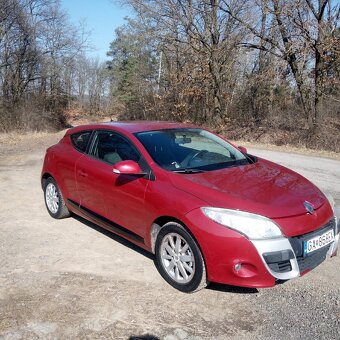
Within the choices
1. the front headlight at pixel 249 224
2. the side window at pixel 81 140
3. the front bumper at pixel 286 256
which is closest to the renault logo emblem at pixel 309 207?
the front bumper at pixel 286 256

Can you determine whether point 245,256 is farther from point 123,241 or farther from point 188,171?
point 123,241

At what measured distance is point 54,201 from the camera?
616 centimetres

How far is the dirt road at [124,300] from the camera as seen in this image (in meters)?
3.27

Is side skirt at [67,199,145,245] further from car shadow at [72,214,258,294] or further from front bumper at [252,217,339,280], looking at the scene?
front bumper at [252,217,339,280]

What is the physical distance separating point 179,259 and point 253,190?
3.22ft

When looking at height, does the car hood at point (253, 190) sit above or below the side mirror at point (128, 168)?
below

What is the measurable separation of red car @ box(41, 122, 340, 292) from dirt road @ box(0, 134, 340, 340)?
0.86 ft

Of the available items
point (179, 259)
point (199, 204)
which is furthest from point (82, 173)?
point (199, 204)

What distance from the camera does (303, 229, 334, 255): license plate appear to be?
11.9ft

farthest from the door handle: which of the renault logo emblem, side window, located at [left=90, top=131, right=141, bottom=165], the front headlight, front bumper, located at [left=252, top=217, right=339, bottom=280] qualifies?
the renault logo emblem

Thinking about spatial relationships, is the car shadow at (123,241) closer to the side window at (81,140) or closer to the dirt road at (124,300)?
the dirt road at (124,300)

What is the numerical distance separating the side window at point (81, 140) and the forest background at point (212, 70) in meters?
12.0

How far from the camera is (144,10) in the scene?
2397 cm

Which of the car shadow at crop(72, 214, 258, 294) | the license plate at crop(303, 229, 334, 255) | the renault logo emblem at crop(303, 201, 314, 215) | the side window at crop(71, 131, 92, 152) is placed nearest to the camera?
the license plate at crop(303, 229, 334, 255)
